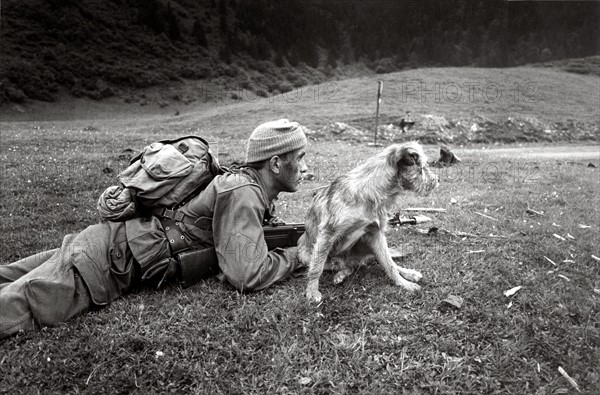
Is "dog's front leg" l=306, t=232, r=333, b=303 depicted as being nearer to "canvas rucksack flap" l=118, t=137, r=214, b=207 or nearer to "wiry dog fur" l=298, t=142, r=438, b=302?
"wiry dog fur" l=298, t=142, r=438, b=302

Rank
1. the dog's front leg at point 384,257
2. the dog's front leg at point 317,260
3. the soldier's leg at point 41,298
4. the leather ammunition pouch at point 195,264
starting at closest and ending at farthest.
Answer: the soldier's leg at point 41,298, the leather ammunition pouch at point 195,264, the dog's front leg at point 317,260, the dog's front leg at point 384,257

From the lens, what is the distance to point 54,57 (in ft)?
A: 182

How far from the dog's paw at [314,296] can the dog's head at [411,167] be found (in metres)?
1.70

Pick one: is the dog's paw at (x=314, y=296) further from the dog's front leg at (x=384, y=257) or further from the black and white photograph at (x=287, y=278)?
the dog's front leg at (x=384, y=257)

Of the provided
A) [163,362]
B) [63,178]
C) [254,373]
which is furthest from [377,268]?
[63,178]

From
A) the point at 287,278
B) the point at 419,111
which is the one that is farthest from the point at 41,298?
the point at 419,111

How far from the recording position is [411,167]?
4875 millimetres

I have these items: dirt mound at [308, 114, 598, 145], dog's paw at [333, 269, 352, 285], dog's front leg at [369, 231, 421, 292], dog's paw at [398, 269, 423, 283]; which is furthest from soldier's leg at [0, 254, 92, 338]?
dirt mound at [308, 114, 598, 145]

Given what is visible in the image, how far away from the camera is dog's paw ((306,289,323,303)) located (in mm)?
4789

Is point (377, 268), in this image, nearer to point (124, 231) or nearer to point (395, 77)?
point (124, 231)

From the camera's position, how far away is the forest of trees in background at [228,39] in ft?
181

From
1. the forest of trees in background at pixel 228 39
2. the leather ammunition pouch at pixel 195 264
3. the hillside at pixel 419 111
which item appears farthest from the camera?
the forest of trees in background at pixel 228 39

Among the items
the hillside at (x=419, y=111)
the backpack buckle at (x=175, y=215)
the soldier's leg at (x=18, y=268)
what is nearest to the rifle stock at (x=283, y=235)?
the backpack buckle at (x=175, y=215)

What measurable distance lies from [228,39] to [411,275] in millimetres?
66519
